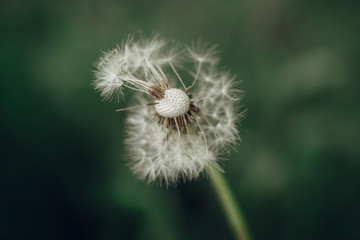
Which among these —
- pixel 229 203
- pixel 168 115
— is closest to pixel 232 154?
pixel 229 203

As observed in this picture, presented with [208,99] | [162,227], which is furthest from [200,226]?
[208,99]

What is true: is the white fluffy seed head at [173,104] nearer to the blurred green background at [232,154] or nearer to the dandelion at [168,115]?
the dandelion at [168,115]

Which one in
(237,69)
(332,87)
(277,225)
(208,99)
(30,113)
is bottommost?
(277,225)

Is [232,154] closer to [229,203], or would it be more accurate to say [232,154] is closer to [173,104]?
[229,203]

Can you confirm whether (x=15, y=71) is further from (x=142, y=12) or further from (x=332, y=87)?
(x=332, y=87)

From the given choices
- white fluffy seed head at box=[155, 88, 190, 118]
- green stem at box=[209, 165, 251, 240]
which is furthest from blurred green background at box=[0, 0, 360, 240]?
white fluffy seed head at box=[155, 88, 190, 118]

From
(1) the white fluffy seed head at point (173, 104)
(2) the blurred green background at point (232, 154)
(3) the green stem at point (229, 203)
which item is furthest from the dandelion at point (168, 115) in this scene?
(2) the blurred green background at point (232, 154)
